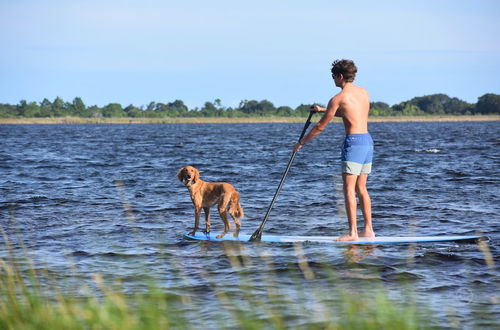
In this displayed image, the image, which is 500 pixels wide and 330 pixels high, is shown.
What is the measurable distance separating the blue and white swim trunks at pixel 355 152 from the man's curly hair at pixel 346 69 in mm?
860

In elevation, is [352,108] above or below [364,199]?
above

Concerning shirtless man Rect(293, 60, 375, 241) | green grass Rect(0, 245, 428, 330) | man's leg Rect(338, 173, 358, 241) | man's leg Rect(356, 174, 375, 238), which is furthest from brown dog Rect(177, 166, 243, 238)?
man's leg Rect(356, 174, 375, 238)

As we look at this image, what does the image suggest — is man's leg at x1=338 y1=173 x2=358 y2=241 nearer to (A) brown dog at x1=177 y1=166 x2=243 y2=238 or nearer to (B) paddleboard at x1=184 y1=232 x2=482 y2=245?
(B) paddleboard at x1=184 y1=232 x2=482 y2=245

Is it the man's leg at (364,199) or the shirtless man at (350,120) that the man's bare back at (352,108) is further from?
the man's leg at (364,199)

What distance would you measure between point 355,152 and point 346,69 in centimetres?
121

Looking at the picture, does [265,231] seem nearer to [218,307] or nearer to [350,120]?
[350,120]

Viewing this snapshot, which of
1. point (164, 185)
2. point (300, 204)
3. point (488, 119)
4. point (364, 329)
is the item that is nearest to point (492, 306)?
point (364, 329)

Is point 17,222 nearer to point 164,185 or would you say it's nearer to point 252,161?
point 164,185

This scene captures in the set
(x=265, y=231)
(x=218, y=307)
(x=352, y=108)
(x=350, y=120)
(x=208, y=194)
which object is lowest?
(x=265, y=231)

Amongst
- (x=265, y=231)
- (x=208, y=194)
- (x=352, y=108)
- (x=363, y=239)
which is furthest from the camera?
(x=265, y=231)

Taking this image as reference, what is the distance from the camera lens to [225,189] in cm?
1076

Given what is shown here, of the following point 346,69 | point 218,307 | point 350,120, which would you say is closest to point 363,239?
point 350,120

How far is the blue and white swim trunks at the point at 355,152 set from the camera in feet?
31.3

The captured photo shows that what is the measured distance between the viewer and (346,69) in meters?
9.60
